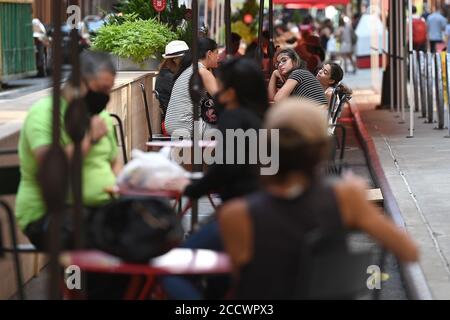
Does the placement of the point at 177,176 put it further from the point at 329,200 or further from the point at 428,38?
the point at 428,38

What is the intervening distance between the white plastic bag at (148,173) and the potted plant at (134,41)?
10.2m

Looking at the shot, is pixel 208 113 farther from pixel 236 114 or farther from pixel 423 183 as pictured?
pixel 236 114

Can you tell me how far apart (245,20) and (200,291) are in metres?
26.6

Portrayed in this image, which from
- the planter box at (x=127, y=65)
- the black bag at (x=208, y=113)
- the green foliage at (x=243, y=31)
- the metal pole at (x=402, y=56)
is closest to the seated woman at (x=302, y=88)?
the black bag at (x=208, y=113)

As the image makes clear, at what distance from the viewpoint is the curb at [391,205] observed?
8.73 m

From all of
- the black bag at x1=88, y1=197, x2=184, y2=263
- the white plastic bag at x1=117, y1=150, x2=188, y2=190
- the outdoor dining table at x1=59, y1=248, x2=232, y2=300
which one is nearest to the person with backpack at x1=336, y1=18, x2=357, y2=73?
the white plastic bag at x1=117, y1=150, x2=188, y2=190

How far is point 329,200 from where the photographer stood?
5145 mm

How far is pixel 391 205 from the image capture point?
40.0 ft

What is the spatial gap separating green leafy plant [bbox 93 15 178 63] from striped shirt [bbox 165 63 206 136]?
12.4 feet

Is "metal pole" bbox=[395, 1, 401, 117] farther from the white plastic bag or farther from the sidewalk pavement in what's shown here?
the white plastic bag

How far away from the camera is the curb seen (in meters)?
8.73

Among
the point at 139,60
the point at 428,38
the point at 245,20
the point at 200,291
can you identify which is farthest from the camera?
the point at 428,38

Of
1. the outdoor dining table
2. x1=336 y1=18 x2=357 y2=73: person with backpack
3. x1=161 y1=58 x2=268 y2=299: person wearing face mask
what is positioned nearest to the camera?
the outdoor dining table
